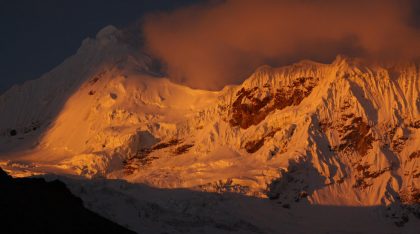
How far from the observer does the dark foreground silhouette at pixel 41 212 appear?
341 feet

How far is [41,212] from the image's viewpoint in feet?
363

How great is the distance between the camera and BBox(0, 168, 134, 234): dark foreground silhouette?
10406 centimetres

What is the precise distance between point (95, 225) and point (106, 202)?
42527 mm

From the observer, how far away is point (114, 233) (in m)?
114

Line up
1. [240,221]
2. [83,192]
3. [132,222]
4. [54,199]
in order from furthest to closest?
[240,221] < [83,192] < [132,222] < [54,199]

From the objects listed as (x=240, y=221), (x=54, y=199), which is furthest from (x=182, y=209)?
(x=54, y=199)

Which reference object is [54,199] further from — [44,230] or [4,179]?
[44,230]

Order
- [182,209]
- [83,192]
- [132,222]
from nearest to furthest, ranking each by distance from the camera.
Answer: [132,222] → [83,192] → [182,209]

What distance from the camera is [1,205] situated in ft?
344

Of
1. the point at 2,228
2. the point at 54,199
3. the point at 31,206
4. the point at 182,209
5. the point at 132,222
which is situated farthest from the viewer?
the point at 182,209

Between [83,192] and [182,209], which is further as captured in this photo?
[182,209]

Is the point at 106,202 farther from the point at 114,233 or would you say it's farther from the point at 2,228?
the point at 2,228

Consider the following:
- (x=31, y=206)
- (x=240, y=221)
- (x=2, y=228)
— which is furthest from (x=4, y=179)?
(x=240, y=221)

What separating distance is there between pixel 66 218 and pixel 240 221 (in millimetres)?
70409
